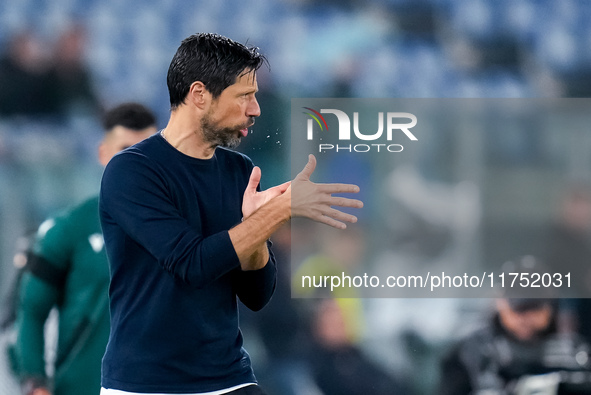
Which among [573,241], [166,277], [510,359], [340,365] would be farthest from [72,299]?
[573,241]

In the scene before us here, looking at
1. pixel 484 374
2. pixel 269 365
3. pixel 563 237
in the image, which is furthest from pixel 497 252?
pixel 269 365

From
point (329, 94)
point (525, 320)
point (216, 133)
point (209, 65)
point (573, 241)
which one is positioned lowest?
point (525, 320)

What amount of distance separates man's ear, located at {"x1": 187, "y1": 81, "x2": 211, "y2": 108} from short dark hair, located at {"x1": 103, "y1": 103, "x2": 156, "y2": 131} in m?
1.40

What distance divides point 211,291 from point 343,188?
36 centimetres

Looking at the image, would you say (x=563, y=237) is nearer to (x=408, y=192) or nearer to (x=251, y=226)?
(x=408, y=192)

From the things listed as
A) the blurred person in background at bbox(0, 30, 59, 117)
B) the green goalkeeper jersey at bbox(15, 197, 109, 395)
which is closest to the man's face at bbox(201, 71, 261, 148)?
the green goalkeeper jersey at bbox(15, 197, 109, 395)

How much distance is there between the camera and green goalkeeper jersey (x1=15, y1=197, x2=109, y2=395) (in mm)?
2686

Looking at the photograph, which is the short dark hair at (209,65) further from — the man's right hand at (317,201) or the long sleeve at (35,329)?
the long sleeve at (35,329)

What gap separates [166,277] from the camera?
1.49 meters

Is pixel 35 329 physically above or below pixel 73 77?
below

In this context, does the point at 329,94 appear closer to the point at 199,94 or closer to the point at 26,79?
the point at 26,79

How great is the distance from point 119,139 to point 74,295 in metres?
0.70

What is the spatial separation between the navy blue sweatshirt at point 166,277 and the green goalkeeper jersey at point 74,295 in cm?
120

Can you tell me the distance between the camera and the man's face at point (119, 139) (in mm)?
2941
